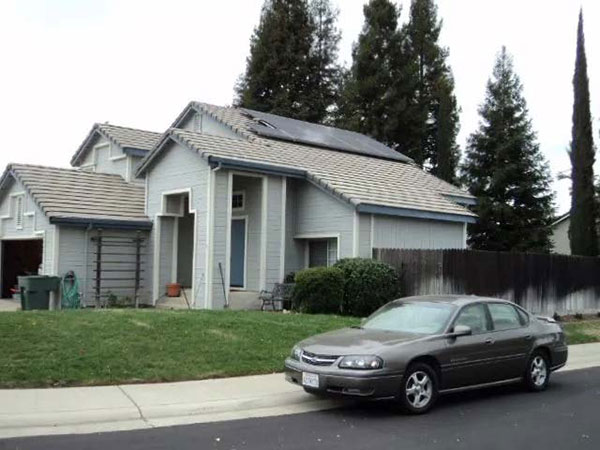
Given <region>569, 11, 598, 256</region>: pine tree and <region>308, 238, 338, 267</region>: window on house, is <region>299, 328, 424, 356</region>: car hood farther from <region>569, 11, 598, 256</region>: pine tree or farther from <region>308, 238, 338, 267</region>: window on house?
<region>569, 11, 598, 256</region>: pine tree

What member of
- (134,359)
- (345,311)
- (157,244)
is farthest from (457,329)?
(157,244)

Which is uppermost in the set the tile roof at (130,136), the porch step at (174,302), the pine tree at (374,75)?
the pine tree at (374,75)

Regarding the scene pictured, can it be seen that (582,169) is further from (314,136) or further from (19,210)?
(19,210)

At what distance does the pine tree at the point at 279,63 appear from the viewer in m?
50.3

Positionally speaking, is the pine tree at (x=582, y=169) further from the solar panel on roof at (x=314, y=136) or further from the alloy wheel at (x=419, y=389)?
the alloy wheel at (x=419, y=389)

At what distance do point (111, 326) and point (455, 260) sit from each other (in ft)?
32.9

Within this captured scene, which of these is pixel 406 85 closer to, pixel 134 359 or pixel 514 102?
pixel 514 102

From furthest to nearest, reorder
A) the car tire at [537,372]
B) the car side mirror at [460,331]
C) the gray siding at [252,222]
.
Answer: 1. the gray siding at [252,222]
2. the car tire at [537,372]
3. the car side mirror at [460,331]

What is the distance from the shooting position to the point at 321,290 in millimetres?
17875

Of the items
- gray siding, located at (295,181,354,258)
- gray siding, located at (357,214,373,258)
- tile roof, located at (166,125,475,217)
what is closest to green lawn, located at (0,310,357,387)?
gray siding, located at (357,214,373,258)

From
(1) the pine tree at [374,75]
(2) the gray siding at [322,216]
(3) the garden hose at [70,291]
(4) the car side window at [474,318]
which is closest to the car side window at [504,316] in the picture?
(4) the car side window at [474,318]

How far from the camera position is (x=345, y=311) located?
18.3 metres

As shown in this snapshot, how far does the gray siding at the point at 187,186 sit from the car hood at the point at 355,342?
35.7ft

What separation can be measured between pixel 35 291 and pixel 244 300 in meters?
6.14
